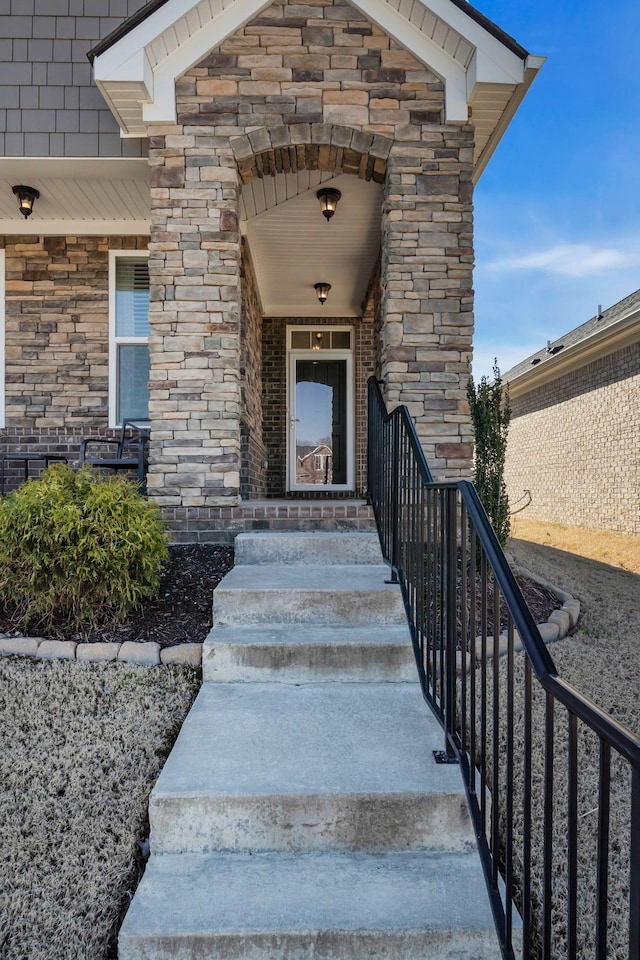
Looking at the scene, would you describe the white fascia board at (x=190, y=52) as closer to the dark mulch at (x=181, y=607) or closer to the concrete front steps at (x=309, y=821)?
the dark mulch at (x=181, y=607)

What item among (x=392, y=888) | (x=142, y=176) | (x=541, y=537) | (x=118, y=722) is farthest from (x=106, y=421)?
(x=541, y=537)

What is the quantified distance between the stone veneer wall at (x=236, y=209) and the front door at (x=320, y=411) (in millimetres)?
4170

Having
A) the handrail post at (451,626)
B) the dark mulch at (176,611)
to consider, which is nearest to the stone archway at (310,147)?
the dark mulch at (176,611)

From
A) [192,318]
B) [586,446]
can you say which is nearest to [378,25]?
[192,318]

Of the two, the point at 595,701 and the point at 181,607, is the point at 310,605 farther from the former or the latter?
the point at 595,701

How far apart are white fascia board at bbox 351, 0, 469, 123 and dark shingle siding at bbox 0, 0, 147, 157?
6.54 feet

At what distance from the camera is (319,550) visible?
140 inches

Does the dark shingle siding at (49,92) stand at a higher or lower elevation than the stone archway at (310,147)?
higher

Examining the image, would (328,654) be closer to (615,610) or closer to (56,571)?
(56,571)

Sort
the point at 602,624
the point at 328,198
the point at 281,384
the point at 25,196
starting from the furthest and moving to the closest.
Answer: the point at 281,384
the point at 25,196
the point at 328,198
the point at 602,624

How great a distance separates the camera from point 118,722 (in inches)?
88.9

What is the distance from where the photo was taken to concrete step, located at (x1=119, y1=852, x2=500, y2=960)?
143cm

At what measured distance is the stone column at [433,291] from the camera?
4.18 meters

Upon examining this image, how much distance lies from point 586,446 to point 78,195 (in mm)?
8727
